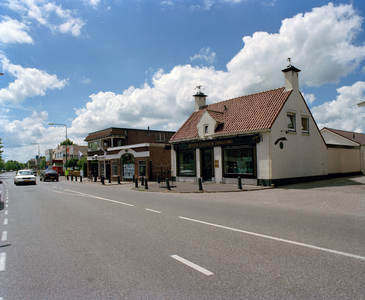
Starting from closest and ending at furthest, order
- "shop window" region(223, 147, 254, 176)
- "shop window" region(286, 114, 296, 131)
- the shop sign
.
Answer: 1. the shop sign
2. "shop window" region(223, 147, 254, 176)
3. "shop window" region(286, 114, 296, 131)

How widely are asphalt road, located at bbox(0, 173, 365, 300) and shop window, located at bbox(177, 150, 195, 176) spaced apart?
1557 centimetres

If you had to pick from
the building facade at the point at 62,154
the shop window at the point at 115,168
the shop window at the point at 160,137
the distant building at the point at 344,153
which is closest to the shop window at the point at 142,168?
the shop window at the point at 115,168

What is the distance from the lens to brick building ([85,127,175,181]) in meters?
29.2

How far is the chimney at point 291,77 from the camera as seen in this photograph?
20.3 meters

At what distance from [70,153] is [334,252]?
76378 mm

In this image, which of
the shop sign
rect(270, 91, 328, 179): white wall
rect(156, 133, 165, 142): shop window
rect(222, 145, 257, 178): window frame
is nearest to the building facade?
rect(156, 133, 165, 142): shop window

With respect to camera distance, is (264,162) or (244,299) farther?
(264,162)

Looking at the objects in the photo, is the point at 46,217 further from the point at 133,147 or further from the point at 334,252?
the point at 133,147

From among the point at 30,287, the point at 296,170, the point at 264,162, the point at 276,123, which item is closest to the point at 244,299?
the point at 30,287

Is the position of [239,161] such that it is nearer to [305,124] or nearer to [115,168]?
[305,124]

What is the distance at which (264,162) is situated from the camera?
1841 cm

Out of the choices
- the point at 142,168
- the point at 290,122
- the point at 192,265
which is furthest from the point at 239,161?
the point at 192,265

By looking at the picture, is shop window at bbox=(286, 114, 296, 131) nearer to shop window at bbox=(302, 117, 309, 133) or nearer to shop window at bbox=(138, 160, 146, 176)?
shop window at bbox=(302, 117, 309, 133)

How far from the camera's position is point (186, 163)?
24641mm
